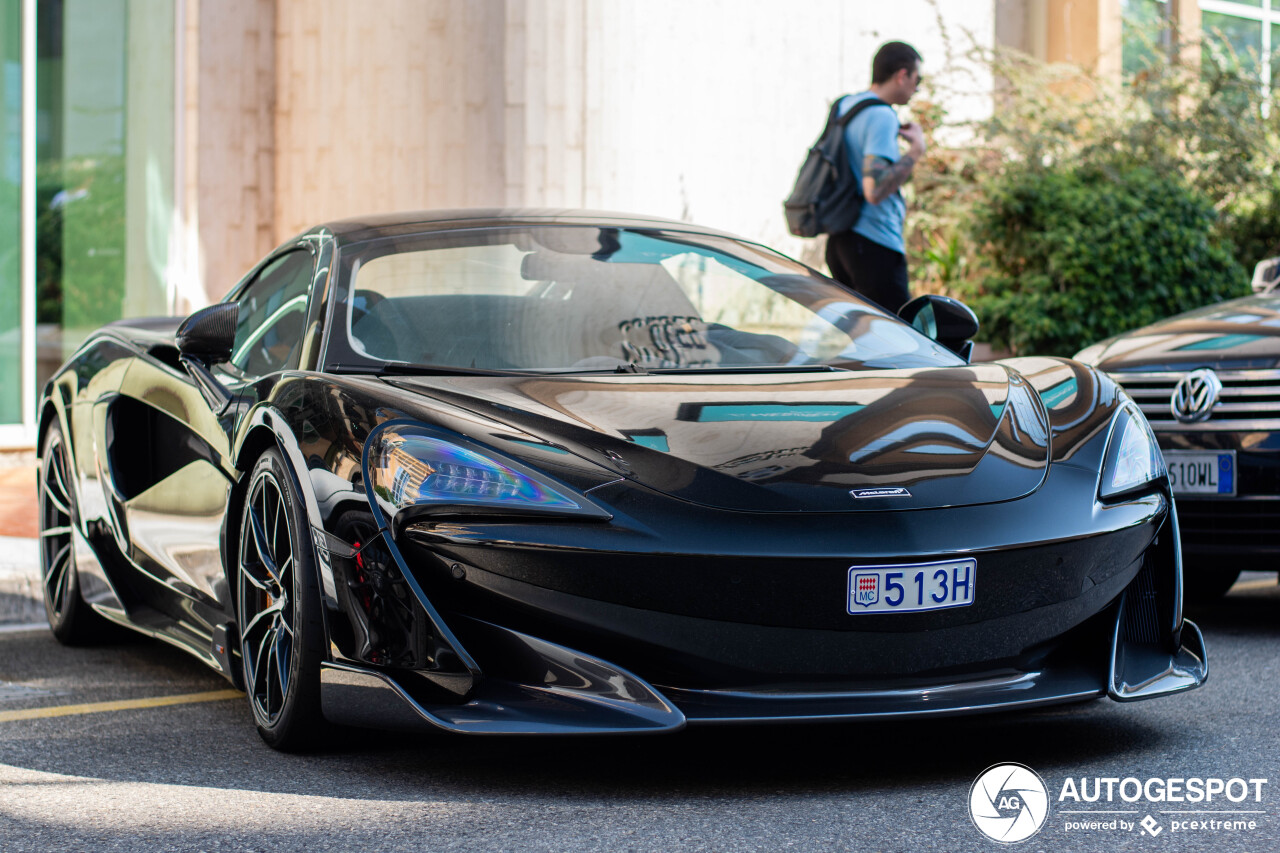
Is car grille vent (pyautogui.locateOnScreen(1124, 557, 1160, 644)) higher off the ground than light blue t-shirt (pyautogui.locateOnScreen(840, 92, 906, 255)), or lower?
lower

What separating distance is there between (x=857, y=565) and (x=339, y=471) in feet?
3.41

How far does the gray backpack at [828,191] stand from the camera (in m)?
7.47

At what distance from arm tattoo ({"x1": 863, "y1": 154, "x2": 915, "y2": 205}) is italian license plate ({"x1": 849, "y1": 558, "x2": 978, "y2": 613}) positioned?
4.33 meters

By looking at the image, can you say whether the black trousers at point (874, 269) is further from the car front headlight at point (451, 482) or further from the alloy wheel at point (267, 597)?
the car front headlight at point (451, 482)

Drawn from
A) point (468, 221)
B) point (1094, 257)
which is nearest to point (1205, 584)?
point (468, 221)

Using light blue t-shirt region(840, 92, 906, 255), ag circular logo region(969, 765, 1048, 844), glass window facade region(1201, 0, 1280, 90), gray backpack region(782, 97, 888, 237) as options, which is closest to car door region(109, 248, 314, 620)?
ag circular logo region(969, 765, 1048, 844)

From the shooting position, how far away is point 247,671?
149 inches

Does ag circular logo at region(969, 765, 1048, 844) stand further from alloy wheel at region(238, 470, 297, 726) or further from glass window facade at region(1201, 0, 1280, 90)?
glass window facade at region(1201, 0, 1280, 90)

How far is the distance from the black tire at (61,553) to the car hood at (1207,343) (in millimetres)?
3393

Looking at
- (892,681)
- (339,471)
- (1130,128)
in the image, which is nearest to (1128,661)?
(892,681)

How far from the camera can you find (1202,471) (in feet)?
17.3

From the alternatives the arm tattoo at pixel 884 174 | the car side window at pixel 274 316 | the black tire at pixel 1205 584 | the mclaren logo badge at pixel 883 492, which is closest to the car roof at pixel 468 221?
the car side window at pixel 274 316

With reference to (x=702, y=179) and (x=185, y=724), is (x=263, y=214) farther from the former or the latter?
(x=185, y=724)

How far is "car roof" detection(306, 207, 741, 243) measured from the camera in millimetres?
4363
